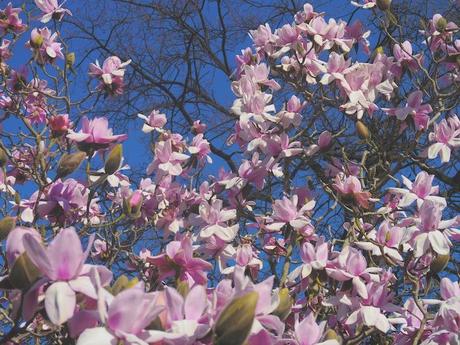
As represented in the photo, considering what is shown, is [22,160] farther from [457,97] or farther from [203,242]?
[457,97]

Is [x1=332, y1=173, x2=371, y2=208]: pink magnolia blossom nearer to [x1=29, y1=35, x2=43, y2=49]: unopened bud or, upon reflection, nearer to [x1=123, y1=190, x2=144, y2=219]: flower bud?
[x1=123, y1=190, x2=144, y2=219]: flower bud

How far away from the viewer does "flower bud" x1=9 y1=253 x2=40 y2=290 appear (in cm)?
79

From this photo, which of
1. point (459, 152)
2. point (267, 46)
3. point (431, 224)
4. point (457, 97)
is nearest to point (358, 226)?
point (431, 224)

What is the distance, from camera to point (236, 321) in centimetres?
74

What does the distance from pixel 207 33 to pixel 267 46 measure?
2760mm

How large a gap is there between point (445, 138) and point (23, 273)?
63.1 inches

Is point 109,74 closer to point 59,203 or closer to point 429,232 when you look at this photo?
point 59,203

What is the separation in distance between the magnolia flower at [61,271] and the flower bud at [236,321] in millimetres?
147

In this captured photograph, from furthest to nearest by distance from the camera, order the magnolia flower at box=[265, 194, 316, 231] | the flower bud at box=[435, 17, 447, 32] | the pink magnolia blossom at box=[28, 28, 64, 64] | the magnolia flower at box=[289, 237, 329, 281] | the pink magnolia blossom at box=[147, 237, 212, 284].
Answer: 1. the flower bud at box=[435, 17, 447, 32]
2. the pink magnolia blossom at box=[28, 28, 64, 64]
3. the magnolia flower at box=[265, 194, 316, 231]
4. the magnolia flower at box=[289, 237, 329, 281]
5. the pink magnolia blossom at box=[147, 237, 212, 284]

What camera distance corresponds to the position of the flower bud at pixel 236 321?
74 centimetres

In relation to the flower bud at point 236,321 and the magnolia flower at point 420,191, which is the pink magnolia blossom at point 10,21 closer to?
the magnolia flower at point 420,191

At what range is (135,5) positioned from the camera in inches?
199

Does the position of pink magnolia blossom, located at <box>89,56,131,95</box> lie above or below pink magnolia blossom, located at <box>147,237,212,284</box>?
above

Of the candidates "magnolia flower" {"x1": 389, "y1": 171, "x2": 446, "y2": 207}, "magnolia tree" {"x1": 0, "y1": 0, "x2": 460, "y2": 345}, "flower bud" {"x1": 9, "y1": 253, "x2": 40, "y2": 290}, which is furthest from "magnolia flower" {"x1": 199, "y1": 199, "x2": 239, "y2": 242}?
"flower bud" {"x1": 9, "y1": 253, "x2": 40, "y2": 290}
